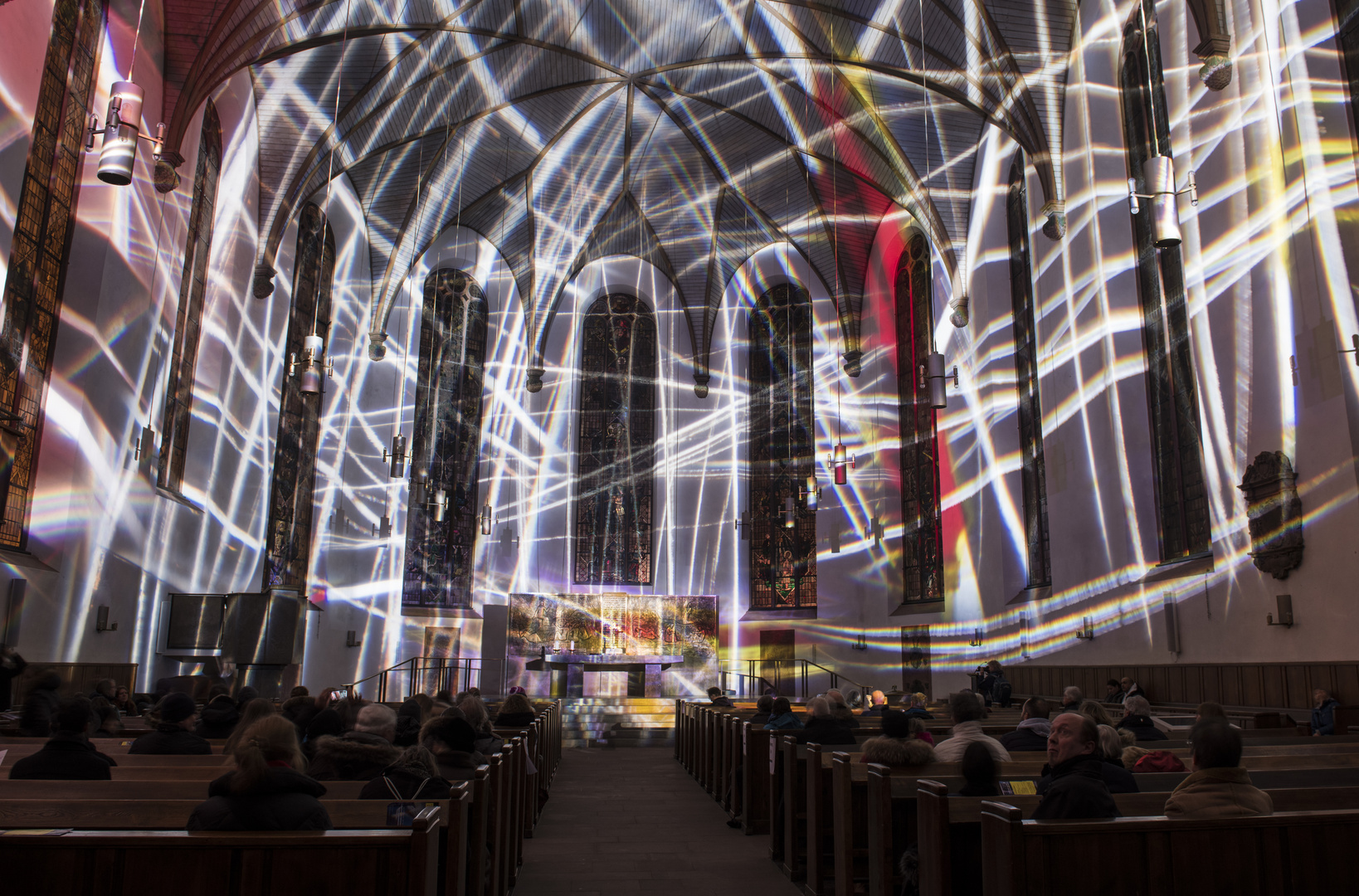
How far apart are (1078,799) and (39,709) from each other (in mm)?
5136

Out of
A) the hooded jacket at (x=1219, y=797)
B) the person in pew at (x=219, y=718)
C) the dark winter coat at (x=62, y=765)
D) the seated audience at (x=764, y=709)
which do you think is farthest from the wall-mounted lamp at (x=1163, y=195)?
the dark winter coat at (x=62, y=765)

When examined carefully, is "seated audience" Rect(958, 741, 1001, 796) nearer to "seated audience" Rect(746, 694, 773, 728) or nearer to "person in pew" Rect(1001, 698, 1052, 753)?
"person in pew" Rect(1001, 698, 1052, 753)

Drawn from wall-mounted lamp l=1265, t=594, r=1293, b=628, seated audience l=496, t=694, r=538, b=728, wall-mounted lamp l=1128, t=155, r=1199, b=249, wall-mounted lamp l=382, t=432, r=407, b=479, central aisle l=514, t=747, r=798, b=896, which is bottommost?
central aisle l=514, t=747, r=798, b=896

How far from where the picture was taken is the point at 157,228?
1054cm

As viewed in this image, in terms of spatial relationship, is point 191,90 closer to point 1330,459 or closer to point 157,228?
point 157,228

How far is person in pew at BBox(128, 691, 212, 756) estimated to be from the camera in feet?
15.3

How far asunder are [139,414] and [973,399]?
11386 millimetres

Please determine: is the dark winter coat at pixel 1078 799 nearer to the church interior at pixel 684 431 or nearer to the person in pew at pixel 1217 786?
the church interior at pixel 684 431

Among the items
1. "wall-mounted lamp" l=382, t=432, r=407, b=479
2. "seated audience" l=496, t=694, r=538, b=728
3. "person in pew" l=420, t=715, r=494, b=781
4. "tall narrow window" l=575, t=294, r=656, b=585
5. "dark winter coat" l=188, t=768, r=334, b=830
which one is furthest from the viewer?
"tall narrow window" l=575, t=294, r=656, b=585

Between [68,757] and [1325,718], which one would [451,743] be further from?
[1325,718]

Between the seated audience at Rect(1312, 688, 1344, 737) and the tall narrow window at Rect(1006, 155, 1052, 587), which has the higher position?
the tall narrow window at Rect(1006, 155, 1052, 587)

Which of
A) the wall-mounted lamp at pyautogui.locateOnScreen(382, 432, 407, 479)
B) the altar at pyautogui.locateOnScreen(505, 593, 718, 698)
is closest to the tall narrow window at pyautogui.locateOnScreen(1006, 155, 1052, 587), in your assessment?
the altar at pyautogui.locateOnScreen(505, 593, 718, 698)

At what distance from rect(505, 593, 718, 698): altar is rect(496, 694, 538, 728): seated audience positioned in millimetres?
9501

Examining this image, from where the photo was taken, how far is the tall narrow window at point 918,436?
16.6 meters
